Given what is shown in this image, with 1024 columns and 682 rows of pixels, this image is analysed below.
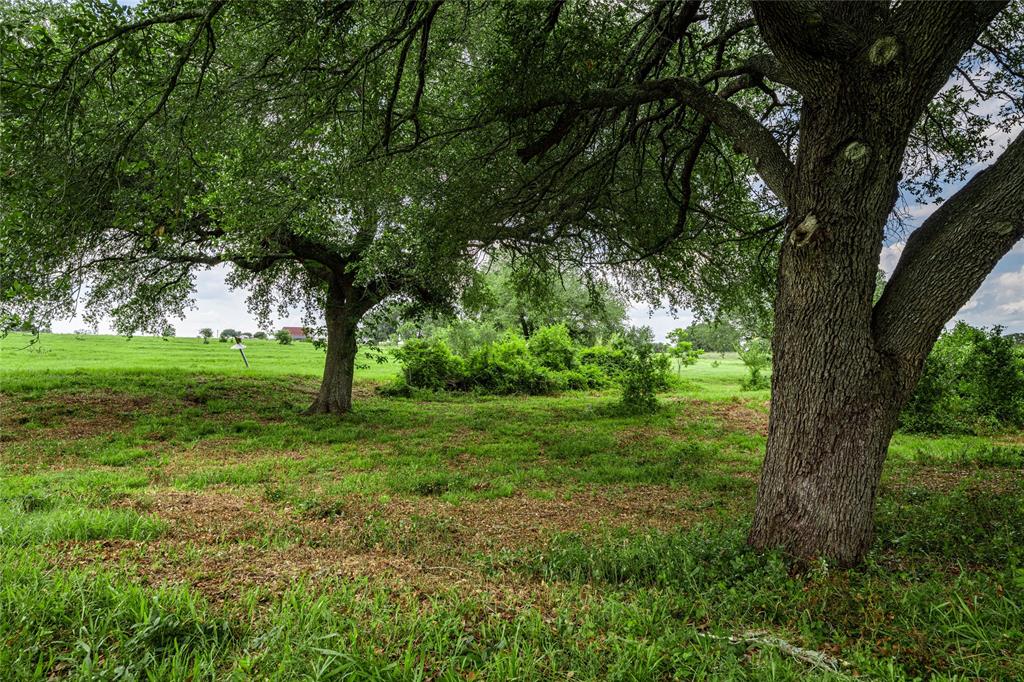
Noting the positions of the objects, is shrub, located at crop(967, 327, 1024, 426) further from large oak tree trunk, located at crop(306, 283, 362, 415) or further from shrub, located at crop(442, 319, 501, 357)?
shrub, located at crop(442, 319, 501, 357)

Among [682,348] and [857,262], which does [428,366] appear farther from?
[857,262]

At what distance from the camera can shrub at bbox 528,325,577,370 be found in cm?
2603

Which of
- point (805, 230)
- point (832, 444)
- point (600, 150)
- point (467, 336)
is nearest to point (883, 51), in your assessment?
point (805, 230)

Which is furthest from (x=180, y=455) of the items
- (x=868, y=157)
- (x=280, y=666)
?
(x=868, y=157)

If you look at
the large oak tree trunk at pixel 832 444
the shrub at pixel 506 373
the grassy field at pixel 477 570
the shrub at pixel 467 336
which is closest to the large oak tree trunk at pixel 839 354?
the large oak tree trunk at pixel 832 444

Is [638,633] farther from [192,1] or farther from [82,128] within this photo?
[82,128]

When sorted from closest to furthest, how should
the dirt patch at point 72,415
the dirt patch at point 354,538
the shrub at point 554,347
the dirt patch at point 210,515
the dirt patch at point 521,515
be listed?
the dirt patch at point 354,538, the dirt patch at point 210,515, the dirt patch at point 521,515, the dirt patch at point 72,415, the shrub at point 554,347

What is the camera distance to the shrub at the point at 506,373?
2317cm

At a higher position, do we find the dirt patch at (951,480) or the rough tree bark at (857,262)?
the rough tree bark at (857,262)

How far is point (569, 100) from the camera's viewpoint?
637 cm

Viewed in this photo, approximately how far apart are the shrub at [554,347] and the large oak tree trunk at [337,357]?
11.7 meters

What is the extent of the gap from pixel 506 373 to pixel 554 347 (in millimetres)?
4040

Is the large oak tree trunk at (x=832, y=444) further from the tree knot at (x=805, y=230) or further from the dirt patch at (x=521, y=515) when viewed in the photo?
the dirt patch at (x=521, y=515)

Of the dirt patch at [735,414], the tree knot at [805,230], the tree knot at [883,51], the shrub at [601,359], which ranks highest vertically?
the tree knot at [883,51]
